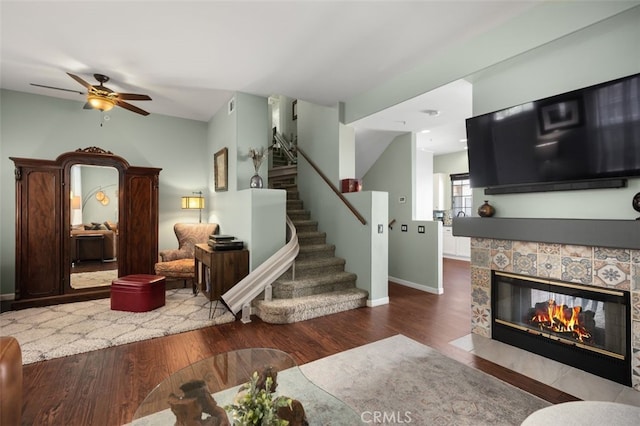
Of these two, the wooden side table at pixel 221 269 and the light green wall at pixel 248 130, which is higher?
the light green wall at pixel 248 130

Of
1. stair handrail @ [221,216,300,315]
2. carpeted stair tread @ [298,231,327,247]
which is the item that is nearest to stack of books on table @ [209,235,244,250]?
stair handrail @ [221,216,300,315]

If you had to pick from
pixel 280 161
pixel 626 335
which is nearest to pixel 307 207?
pixel 280 161

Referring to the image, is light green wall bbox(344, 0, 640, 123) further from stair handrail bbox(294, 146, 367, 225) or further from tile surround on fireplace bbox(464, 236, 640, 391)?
tile surround on fireplace bbox(464, 236, 640, 391)

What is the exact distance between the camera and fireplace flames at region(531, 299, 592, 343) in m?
2.38

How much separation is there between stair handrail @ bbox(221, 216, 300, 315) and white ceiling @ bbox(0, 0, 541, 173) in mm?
2260

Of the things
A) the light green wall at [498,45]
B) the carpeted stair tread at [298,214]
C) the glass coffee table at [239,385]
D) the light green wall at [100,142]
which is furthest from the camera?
the carpeted stair tread at [298,214]

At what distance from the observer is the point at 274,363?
1656mm

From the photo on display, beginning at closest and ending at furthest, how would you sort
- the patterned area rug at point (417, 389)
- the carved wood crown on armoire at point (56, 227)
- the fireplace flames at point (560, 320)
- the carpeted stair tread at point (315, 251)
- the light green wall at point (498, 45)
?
the patterned area rug at point (417, 389) → the light green wall at point (498, 45) → the fireplace flames at point (560, 320) → the carved wood crown on armoire at point (56, 227) → the carpeted stair tread at point (315, 251)

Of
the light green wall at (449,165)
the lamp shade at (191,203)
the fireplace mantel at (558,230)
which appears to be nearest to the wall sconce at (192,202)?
the lamp shade at (191,203)

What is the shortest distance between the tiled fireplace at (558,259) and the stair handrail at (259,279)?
2.07 m

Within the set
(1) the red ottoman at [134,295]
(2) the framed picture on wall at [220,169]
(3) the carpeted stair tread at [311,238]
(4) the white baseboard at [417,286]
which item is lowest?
(4) the white baseboard at [417,286]

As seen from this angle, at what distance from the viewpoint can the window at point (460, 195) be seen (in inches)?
321

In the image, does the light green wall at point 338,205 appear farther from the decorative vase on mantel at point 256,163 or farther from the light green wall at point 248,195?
the decorative vase on mantel at point 256,163

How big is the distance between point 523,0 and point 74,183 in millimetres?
5582
